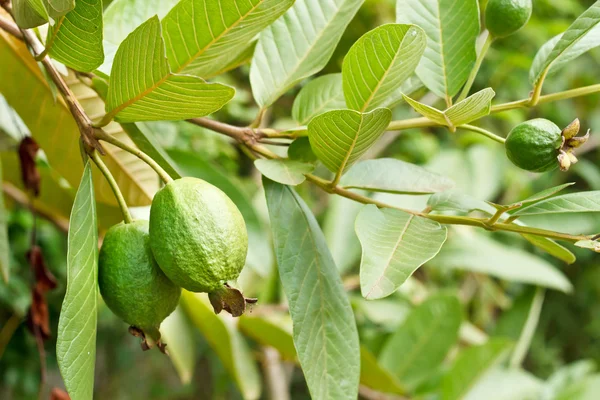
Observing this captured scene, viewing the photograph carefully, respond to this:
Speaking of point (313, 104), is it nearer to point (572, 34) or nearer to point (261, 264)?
point (572, 34)

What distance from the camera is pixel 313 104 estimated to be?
0.60m

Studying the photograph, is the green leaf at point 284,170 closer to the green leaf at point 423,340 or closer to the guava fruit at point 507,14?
the guava fruit at point 507,14

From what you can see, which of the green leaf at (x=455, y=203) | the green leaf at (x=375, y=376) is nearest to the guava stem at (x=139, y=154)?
the green leaf at (x=455, y=203)

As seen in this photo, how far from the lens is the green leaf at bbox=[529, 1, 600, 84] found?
0.46 metres

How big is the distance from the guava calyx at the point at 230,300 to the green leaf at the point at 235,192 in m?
0.33

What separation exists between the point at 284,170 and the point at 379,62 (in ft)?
0.37

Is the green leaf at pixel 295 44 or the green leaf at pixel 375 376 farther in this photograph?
the green leaf at pixel 375 376

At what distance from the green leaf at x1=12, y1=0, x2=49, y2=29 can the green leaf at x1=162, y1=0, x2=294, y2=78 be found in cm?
8

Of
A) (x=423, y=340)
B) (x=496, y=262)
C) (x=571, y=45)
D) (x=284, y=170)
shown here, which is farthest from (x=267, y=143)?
(x=496, y=262)

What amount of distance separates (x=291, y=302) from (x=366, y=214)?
0.09m

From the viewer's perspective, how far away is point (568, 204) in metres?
0.46

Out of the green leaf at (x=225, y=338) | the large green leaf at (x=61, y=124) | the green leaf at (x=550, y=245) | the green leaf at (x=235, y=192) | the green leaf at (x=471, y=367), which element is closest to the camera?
the green leaf at (x=550, y=245)

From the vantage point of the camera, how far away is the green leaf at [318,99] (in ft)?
1.95

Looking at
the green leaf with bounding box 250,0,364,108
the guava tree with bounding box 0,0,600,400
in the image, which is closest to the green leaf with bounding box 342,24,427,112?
the guava tree with bounding box 0,0,600,400
